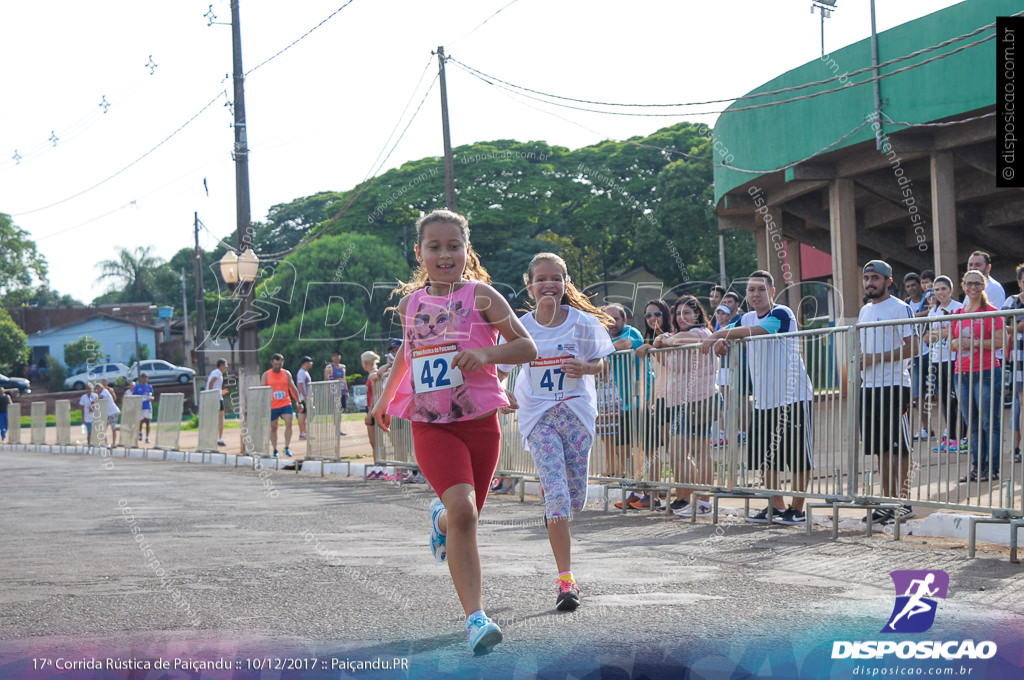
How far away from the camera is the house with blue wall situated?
8044 centimetres

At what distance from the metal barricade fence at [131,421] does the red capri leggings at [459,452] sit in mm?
23063

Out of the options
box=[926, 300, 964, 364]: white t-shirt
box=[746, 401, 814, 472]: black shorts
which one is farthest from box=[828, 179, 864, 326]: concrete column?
box=[926, 300, 964, 364]: white t-shirt

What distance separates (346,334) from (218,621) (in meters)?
52.5

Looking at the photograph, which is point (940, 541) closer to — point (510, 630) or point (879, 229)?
point (510, 630)

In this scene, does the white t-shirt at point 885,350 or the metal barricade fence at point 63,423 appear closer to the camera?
the white t-shirt at point 885,350

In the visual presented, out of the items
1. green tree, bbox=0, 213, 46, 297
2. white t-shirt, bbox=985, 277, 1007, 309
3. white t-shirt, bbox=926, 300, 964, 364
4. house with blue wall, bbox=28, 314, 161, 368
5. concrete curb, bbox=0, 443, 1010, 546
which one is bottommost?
concrete curb, bbox=0, 443, 1010, 546

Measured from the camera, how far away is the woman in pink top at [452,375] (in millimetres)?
4574

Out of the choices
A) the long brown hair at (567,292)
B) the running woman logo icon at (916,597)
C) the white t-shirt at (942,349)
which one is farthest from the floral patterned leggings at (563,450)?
the white t-shirt at (942,349)

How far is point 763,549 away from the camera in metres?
7.41

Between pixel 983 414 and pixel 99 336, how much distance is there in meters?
80.3

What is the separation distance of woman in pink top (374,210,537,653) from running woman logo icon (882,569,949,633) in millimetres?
1707

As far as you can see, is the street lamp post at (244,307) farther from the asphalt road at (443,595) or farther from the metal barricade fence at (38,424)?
the metal barricade fence at (38,424)

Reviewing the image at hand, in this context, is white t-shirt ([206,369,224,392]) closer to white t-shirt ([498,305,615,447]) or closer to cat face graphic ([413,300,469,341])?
white t-shirt ([498,305,615,447])

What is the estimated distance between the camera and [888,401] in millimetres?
7863
